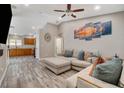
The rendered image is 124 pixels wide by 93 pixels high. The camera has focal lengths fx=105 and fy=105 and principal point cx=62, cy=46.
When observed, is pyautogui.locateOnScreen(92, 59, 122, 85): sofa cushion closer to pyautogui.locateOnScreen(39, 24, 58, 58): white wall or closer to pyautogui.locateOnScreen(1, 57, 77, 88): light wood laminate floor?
pyautogui.locateOnScreen(1, 57, 77, 88): light wood laminate floor

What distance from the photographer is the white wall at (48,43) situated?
7547 mm

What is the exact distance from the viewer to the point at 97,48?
5.24m

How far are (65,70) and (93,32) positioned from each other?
248 centimetres

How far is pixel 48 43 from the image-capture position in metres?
7.83

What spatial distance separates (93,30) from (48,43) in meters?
3.64

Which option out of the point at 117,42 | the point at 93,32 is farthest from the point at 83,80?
the point at 93,32

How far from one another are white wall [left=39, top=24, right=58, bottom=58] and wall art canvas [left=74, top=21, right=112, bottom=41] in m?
2.46

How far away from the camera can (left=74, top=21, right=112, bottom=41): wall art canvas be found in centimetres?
489

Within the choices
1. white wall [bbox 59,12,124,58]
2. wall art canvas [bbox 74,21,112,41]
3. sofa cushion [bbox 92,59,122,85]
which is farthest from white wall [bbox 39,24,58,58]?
sofa cushion [bbox 92,59,122,85]

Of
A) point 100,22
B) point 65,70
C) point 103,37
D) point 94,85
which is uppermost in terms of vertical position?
point 100,22

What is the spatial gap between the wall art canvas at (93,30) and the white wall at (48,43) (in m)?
2.46

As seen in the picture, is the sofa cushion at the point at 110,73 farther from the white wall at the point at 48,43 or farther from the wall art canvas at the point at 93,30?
the white wall at the point at 48,43

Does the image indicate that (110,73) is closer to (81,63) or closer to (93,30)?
(81,63)
